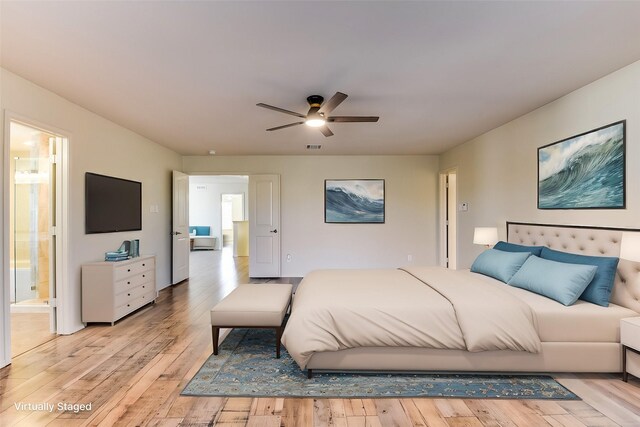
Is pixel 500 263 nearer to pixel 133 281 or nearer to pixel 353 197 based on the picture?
pixel 353 197

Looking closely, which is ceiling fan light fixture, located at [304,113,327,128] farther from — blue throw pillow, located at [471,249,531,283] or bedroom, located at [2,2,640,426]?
blue throw pillow, located at [471,249,531,283]

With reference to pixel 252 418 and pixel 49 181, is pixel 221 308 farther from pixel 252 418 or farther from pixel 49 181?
pixel 49 181

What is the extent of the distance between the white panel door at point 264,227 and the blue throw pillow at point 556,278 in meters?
4.15

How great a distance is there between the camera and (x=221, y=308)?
2.70 metres

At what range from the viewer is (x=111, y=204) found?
Answer: 387 centimetres

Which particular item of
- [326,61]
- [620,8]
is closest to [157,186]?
[326,61]

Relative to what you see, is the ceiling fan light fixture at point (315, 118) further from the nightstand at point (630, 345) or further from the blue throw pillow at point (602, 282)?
the nightstand at point (630, 345)

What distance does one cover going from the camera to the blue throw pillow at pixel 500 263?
3057 mm

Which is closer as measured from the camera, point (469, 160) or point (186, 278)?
point (469, 160)

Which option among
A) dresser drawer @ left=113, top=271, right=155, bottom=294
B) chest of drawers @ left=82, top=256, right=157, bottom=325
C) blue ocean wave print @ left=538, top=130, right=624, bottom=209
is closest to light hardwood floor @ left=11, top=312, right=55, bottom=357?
chest of drawers @ left=82, top=256, right=157, bottom=325

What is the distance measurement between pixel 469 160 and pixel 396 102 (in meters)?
2.32

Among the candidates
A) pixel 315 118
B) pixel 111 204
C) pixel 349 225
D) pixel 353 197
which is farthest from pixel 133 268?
pixel 353 197

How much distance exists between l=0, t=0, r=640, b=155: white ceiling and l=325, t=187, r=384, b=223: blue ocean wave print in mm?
2607

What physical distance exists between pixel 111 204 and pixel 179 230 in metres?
1.79
